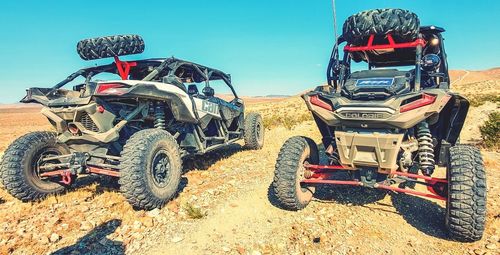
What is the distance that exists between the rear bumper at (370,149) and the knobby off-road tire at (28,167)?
14.0 feet

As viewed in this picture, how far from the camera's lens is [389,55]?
5316 millimetres

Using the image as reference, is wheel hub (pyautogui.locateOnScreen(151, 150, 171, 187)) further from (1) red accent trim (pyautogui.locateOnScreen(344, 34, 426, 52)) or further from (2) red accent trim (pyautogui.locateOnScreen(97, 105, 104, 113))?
(1) red accent trim (pyautogui.locateOnScreen(344, 34, 426, 52))

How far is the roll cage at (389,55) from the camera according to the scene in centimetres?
418

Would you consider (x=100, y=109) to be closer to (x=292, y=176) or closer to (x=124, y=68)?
(x=124, y=68)

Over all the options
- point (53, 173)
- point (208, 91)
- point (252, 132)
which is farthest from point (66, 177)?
point (252, 132)

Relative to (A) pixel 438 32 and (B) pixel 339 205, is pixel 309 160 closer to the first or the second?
(B) pixel 339 205

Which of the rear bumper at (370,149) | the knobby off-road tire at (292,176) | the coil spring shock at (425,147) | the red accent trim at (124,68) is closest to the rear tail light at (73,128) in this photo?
the red accent trim at (124,68)

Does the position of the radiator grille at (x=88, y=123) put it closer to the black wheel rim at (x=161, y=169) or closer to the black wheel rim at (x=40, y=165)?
the black wheel rim at (x=40, y=165)

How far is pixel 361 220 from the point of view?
3.85 m

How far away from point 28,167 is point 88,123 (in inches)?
41.5

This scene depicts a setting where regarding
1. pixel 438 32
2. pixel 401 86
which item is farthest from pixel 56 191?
pixel 438 32

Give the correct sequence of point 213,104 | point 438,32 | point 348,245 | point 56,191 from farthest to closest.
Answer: point 213,104 < point 56,191 < point 438,32 < point 348,245

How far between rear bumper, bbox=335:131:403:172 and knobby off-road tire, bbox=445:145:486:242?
574 mm

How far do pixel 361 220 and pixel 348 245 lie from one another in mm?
639
